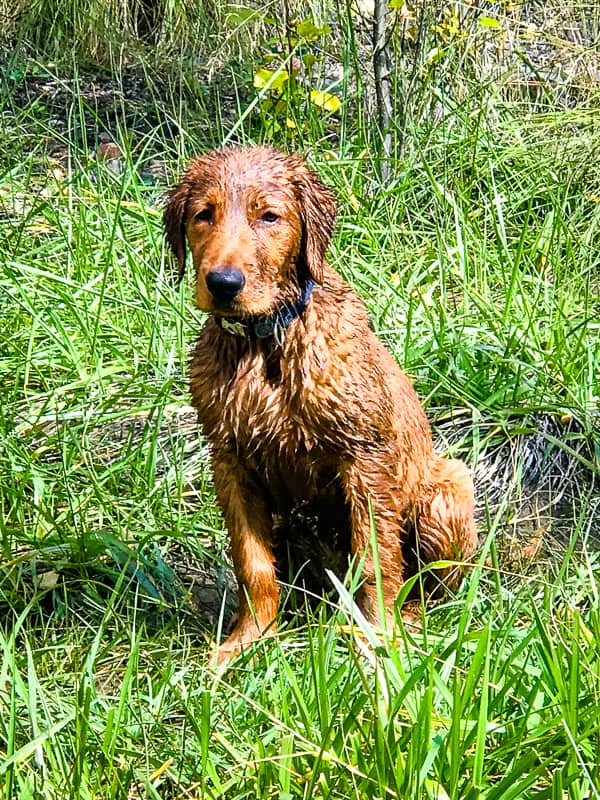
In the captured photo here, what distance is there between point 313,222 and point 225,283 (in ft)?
1.45

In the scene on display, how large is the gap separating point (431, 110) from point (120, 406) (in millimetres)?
2530

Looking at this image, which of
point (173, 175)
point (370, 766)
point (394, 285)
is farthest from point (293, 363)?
point (173, 175)

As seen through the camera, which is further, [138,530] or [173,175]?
[173,175]

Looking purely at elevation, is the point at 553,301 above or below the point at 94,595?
above

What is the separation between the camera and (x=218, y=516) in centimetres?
446

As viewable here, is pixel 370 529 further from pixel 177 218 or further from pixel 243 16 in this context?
pixel 243 16

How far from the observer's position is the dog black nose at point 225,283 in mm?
3180

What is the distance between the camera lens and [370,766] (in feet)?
8.61

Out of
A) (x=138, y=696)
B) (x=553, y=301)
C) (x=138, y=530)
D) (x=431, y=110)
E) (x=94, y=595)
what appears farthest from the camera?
(x=431, y=110)

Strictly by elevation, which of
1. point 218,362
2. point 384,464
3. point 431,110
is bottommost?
point 384,464

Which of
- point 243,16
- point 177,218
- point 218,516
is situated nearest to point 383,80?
point 243,16

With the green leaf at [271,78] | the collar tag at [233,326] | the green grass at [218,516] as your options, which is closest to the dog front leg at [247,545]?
the green grass at [218,516]

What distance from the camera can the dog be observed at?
131 inches

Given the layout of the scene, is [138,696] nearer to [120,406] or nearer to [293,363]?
[293,363]
